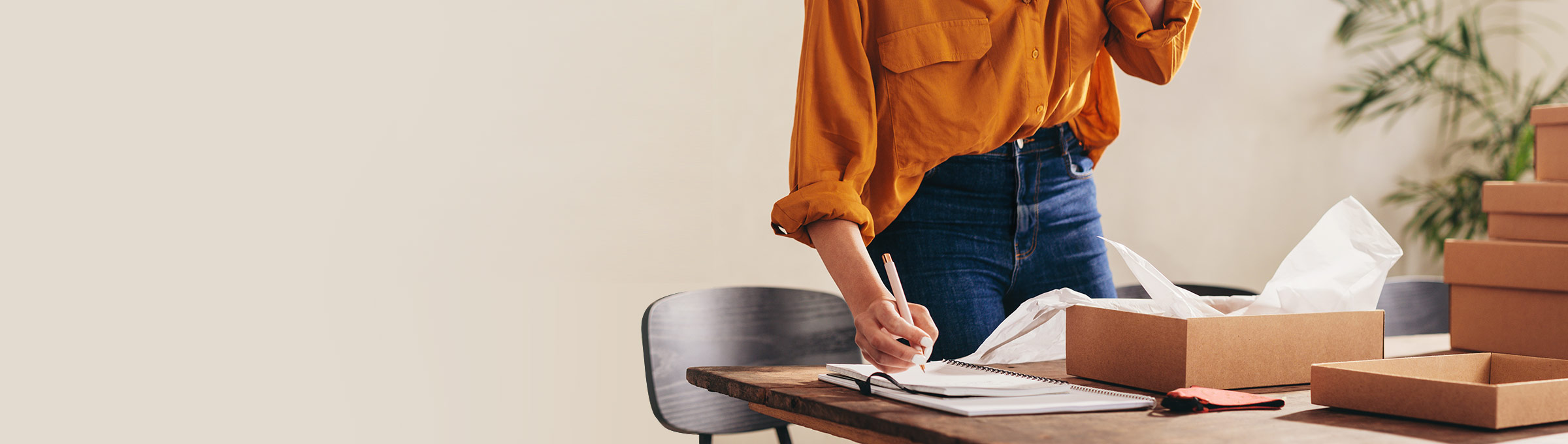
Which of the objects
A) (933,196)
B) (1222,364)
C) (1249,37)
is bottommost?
(1222,364)

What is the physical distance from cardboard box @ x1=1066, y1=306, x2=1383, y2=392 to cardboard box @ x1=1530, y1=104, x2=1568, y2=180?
505 mm

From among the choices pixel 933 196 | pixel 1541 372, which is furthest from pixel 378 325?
pixel 1541 372

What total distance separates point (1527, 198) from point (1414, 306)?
3.45ft

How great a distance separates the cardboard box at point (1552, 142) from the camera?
121cm

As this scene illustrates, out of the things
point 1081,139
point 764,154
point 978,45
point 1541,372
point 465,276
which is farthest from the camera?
point 764,154

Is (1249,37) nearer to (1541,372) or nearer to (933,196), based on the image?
(933,196)

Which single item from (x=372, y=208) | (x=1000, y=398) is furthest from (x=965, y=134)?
A: (x=372, y=208)

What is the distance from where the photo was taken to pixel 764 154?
7.96ft

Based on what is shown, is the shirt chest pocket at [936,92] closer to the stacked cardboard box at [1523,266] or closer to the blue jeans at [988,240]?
the blue jeans at [988,240]

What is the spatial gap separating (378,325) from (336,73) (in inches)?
21.5

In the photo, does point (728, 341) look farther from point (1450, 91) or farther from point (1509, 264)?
point (1450, 91)

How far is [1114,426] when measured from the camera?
661mm

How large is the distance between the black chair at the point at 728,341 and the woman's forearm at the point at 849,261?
24.1 inches

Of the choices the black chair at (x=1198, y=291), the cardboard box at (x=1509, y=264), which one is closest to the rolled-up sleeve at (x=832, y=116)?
the cardboard box at (x=1509, y=264)
